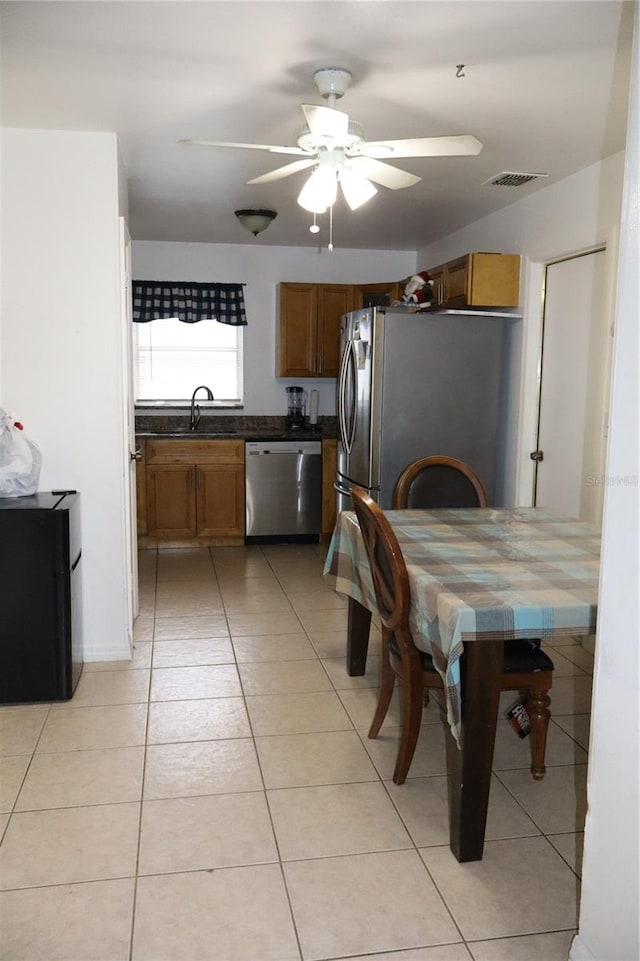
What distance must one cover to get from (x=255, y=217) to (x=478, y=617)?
351 centimetres

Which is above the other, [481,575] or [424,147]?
[424,147]

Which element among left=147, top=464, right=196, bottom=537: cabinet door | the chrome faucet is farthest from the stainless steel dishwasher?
the chrome faucet

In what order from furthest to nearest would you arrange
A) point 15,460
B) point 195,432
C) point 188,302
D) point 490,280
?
point 188,302 < point 195,432 < point 490,280 < point 15,460

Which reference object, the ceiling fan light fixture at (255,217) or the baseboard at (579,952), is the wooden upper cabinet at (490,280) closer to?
the ceiling fan light fixture at (255,217)

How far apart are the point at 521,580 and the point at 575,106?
1873 mm

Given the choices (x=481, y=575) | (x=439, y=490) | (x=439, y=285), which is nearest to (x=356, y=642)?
(x=439, y=490)

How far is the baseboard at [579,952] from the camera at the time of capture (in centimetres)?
166

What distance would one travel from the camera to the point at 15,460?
3207mm

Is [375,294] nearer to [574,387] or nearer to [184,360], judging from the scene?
[184,360]

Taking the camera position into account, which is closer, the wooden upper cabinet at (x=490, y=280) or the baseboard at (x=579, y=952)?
the baseboard at (x=579, y=952)

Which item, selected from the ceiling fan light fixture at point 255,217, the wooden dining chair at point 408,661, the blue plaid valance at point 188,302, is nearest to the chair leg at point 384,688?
the wooden dining chair at point 408,661

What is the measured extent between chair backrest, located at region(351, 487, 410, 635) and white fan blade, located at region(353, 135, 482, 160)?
45.4 inches

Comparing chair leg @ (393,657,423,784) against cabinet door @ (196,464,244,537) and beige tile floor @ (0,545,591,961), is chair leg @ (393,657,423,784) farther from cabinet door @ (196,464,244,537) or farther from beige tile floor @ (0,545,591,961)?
cabinet door @ (196,464,244,537)

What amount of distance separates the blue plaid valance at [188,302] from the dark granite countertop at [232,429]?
784 millimetres
